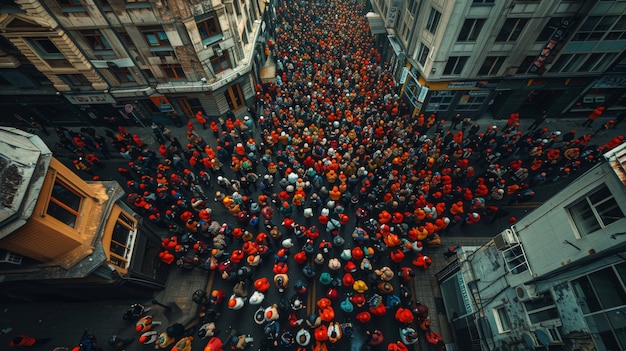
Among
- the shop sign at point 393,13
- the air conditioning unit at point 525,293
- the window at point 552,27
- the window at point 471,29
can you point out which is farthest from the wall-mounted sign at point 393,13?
the air conditioning unit at point 525,293

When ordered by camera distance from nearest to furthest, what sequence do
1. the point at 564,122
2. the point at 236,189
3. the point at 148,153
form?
1. the point at 236,189
2. the point at 148,153
3. the point at 564,122

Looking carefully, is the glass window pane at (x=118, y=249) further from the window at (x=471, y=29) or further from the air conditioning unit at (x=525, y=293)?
the window at (x=471, y=29)

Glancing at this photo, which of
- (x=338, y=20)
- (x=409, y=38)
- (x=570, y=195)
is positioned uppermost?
(x=338, y=20)

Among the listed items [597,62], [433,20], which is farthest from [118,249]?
[597,62]

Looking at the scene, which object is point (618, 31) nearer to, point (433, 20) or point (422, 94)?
point (433, 20)

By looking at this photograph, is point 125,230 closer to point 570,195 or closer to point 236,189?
point 236,189

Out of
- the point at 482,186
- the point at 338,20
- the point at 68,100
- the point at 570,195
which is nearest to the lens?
the point at 570,195

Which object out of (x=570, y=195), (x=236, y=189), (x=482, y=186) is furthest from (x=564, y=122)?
(x=236, y=189)
